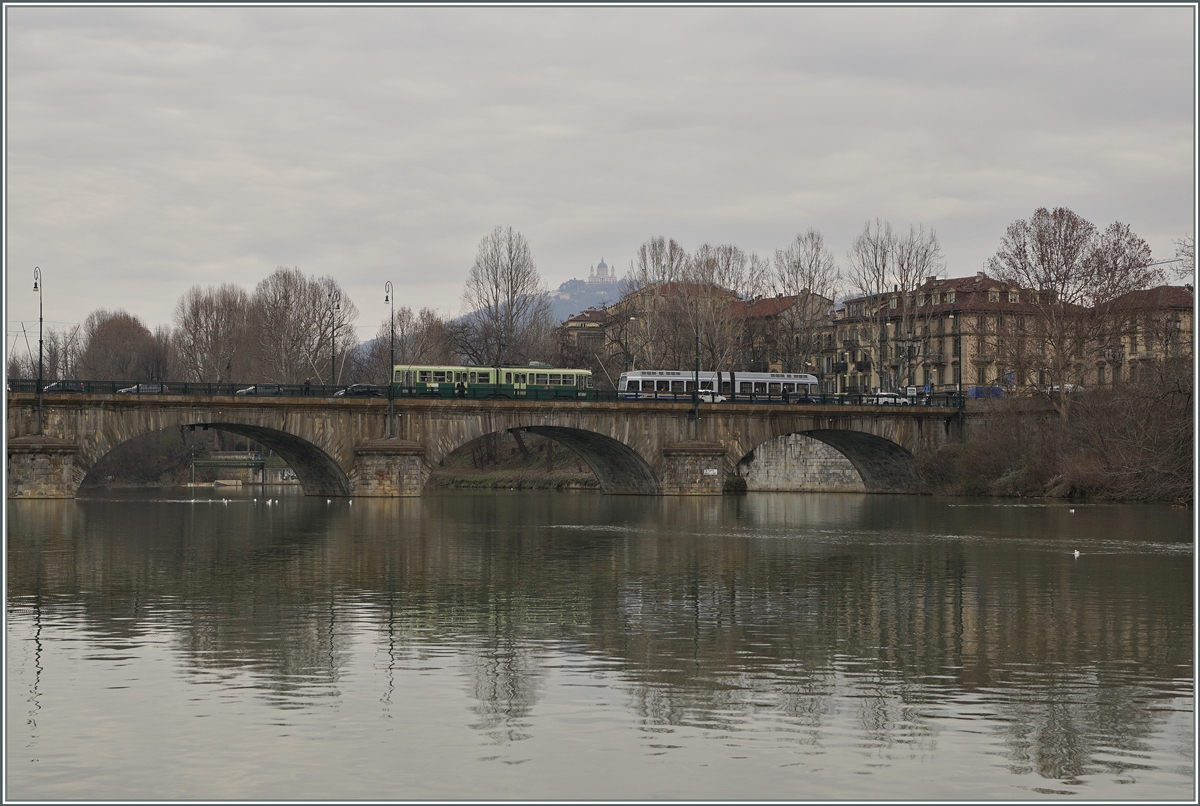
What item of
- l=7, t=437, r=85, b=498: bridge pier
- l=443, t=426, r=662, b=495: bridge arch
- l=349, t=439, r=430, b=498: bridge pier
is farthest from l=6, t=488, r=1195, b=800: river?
l=443, t=426, r=662, b=495: bridge arch

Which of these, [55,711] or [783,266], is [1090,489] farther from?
[55,711]

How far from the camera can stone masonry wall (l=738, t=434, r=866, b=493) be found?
99.8 metres

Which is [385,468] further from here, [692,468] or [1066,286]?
[1066,286]

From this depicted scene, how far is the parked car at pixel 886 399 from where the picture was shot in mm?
88500

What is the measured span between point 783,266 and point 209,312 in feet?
179

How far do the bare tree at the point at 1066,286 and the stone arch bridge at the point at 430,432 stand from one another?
810cm

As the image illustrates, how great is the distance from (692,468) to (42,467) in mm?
34414

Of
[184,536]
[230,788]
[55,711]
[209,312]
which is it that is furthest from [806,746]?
[209,312]

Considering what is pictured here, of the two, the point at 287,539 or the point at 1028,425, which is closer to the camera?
the point at 287,539

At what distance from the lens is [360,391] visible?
7188 cm

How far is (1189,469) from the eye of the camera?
182 ft

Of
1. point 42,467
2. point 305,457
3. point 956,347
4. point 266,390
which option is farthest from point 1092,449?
point 956,347

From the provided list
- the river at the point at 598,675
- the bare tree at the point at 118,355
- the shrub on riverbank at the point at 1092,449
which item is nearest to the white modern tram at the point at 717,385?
the shrub on riverbank at the point at 1092,449

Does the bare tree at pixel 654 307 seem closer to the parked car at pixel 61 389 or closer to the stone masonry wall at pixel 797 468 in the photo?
the stone masonry wall at pixel 797 468
